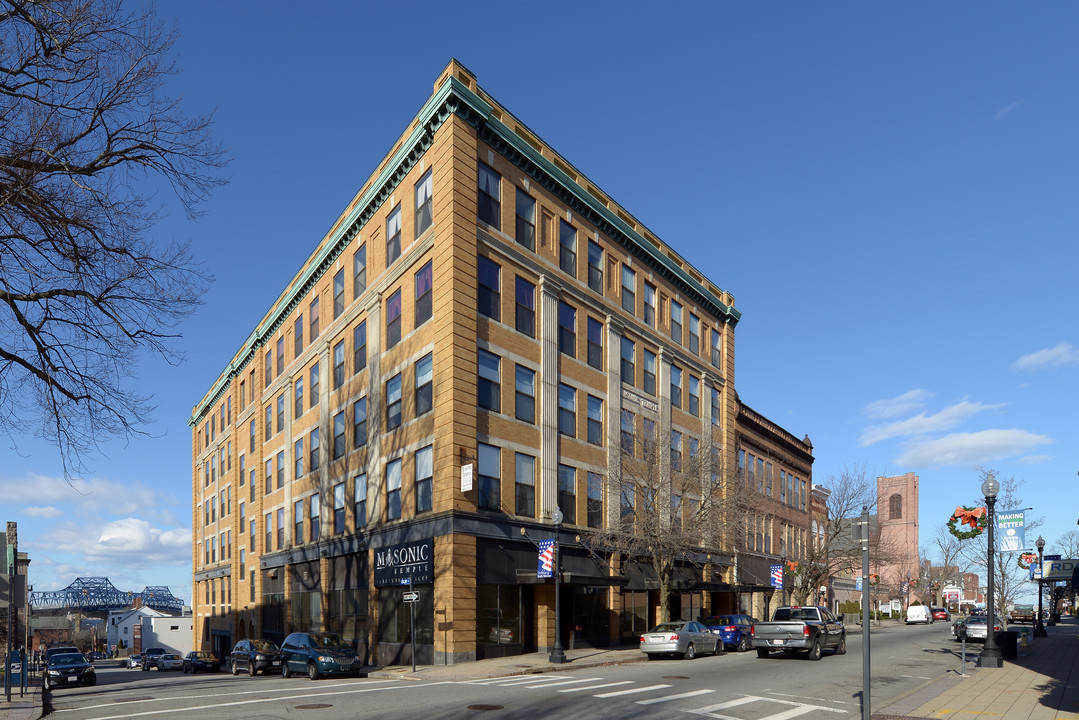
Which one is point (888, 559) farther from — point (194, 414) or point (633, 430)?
point (194, 414)

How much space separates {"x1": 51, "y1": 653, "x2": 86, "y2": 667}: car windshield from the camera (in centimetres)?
3250

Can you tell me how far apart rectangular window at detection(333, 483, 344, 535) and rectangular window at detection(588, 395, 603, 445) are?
12302 millimetres

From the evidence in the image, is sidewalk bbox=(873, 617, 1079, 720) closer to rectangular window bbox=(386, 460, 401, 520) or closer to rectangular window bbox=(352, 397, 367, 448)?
rectangular window bbox=(386, 460, 401, 520)

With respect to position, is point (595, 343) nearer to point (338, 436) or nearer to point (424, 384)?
point (424, 384)

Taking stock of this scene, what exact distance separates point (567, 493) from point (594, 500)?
2.12m

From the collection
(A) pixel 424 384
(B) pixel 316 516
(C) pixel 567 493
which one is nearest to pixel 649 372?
(C) pixel 567 493

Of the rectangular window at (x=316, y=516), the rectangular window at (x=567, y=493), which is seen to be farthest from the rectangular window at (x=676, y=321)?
the rectangular window at (x=316, y=516)

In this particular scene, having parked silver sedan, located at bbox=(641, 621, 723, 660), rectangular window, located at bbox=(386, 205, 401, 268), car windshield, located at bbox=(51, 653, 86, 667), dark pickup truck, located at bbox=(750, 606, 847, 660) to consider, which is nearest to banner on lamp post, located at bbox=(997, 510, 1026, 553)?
dark pickup truck, located at bbox=(750, 606, 847, 660)

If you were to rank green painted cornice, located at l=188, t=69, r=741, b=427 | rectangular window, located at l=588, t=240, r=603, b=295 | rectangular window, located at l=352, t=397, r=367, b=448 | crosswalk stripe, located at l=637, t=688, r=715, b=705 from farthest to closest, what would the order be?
rectangular window, located at l=588, t=240, r=603, b=295, rectangular window, located at l=352, t=397, r=367, b=448, green painted cornice, located at l=188, t=69, r=741, b=427, crosswalk stripe, located at l=637, t=688, r=715, b=705

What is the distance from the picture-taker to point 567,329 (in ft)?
121

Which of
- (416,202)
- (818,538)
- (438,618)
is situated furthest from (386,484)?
(818,538)

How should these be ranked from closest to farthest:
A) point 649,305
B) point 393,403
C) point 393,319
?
point 393,403 → point 393,319 → point 649,305

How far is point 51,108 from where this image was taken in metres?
13.5

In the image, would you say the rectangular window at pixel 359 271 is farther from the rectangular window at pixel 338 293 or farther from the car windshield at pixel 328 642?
the car windshield at pixel 328 642
